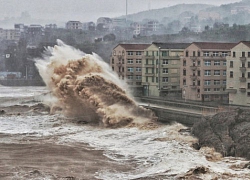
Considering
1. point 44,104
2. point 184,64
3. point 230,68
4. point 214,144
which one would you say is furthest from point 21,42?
point 214,144

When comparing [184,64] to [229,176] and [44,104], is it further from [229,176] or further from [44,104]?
[229,176]

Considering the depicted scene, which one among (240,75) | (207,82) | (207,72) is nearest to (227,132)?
(240,75)

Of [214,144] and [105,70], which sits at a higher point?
[105,70]

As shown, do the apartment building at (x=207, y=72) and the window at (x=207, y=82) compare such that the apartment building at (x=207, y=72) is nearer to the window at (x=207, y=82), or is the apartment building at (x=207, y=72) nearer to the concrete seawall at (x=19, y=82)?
the window at (x=207, y=82)

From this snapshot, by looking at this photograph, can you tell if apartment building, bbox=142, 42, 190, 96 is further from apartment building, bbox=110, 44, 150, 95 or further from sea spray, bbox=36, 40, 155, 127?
sea spray, bbox=36, 40, 155, 127

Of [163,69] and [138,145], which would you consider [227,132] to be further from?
[163,69]

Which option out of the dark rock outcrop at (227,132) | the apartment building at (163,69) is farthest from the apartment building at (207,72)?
the dark rock outcrop at (227,132)
